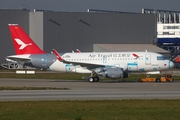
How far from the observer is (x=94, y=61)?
49.8 metres

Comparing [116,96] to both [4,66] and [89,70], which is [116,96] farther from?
[4,66]

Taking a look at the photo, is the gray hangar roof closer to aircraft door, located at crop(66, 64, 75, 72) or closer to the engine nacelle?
aircraft door, located at crop(66, 64, 75, 72)

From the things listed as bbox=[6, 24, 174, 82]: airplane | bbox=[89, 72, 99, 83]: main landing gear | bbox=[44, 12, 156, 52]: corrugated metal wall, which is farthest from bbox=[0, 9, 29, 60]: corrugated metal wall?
bbox=[89, 72, 99, 83]: main landing gear

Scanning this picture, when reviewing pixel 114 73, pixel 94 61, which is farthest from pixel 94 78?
pixel 114 73

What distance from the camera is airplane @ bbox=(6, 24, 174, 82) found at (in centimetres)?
4862

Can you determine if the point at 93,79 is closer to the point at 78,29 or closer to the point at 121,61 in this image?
the point at 121,61

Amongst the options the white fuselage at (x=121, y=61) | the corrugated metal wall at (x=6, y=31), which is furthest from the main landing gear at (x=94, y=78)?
the corrugated metal wall at (x=6, y=31)

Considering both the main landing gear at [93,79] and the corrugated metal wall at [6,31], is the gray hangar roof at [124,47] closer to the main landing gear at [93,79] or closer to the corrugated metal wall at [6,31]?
the corrugated metal wall at [6,31]

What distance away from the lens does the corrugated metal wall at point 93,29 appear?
83756mm
